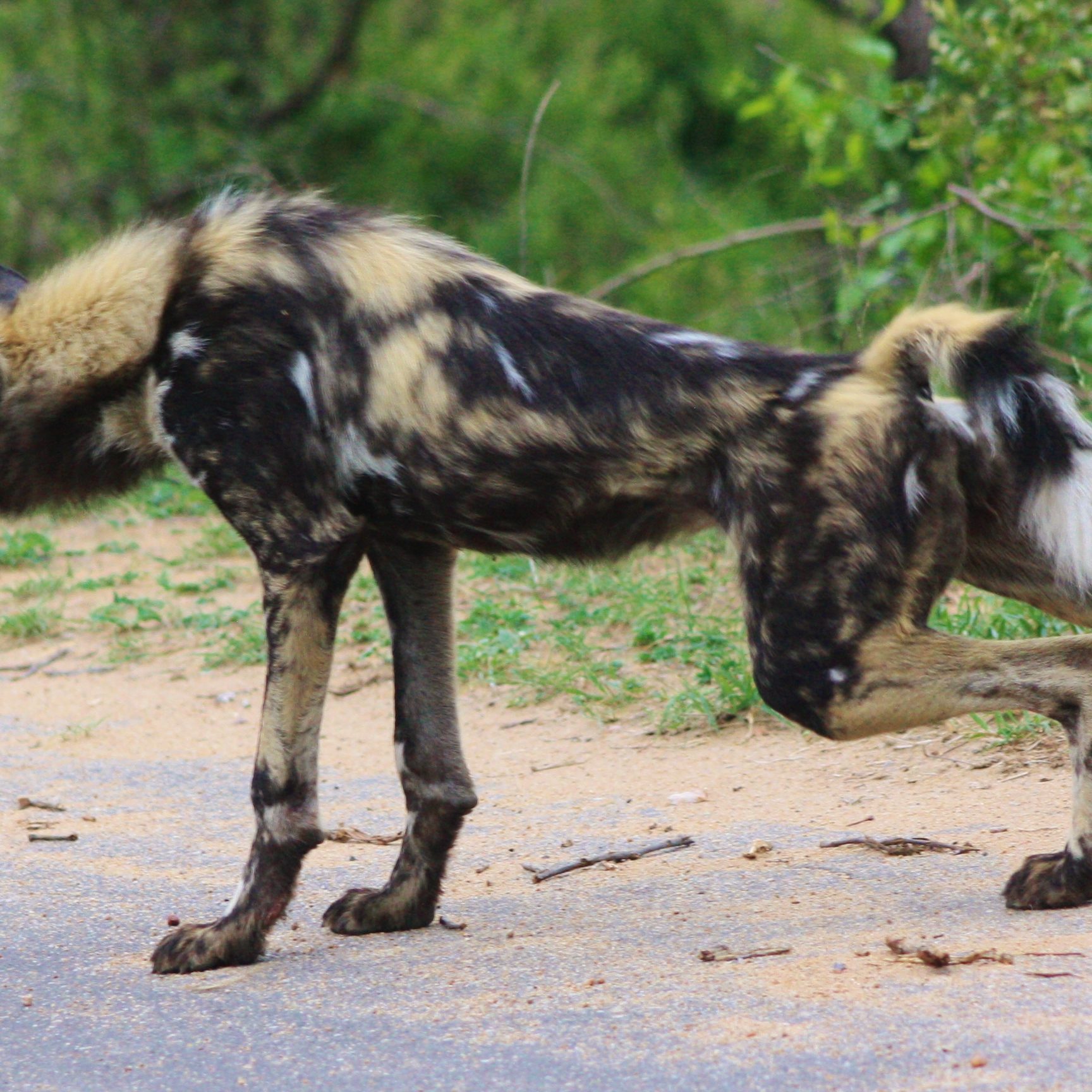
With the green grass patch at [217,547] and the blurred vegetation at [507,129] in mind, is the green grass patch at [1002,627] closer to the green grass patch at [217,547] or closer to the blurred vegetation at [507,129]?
the blurred vegetation at [507,129]

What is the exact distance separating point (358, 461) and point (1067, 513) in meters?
1.40

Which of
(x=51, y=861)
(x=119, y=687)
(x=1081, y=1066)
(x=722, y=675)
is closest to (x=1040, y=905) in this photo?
(x=1081, y=1066)

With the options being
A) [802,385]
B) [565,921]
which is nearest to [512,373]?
[802,385]

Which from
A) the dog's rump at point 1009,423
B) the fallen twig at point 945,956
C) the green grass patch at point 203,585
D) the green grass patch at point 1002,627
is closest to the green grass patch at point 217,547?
the green grass patch at point 203,585

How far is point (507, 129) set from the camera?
13.1 meters

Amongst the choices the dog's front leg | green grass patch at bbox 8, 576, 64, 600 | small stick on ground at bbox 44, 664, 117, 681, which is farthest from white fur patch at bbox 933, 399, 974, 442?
green grass patch at bbox 8, 576, 64, 600

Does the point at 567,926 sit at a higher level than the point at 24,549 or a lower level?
higher

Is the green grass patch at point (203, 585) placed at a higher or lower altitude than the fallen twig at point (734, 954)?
lower

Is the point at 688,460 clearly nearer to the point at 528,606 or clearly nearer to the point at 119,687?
the point at 528,606

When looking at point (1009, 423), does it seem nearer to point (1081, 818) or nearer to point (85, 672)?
point (1081, 818)

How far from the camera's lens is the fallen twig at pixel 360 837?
4.06 m

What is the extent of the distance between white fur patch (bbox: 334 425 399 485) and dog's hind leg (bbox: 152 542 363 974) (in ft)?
0.50

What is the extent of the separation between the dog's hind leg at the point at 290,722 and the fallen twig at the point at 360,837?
72 centimetres

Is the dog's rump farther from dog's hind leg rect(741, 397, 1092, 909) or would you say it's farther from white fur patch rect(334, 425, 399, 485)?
white fur patch rect(334, 425, 399, 485)
